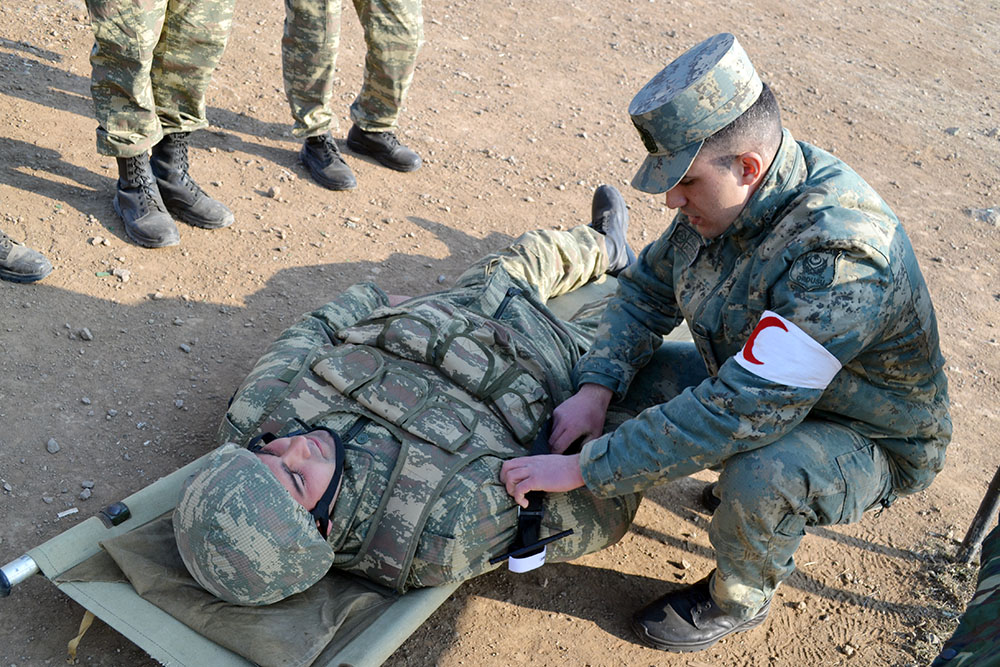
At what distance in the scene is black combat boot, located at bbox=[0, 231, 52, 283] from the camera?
3.85m

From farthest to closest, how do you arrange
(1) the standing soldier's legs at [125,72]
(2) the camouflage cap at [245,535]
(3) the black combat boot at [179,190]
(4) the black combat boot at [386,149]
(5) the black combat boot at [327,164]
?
(4) the black combat boot at [386,149]
(5) the black combat boot at [327,164]
(3) the black combat boot at [179,190]
(1) the standing soldier's legs at [125,72]
(2) the camouflage cap at [245,535]

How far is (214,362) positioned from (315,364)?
38.6 inches

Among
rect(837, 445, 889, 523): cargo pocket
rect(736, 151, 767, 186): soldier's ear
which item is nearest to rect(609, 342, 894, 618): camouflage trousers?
rect(837, 445, 889, 523): cargo pocket

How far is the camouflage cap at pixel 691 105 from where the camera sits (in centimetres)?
239

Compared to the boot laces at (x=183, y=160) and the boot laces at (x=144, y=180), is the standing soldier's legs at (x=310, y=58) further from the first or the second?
the boot laces at (x=144, y=180)

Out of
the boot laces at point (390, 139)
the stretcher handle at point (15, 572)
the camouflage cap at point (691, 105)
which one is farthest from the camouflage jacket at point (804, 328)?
the boot laces at point (390, 139)

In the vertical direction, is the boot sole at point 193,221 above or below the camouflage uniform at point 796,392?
below

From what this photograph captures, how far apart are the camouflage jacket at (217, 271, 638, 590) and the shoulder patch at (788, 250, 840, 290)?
3.28 ft

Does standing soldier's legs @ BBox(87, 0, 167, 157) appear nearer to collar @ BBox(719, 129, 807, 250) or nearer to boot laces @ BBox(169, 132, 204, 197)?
boot laces @ BBox(169, 132, 204, 197)

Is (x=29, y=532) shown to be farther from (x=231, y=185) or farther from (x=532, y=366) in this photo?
(x=231, y=185)

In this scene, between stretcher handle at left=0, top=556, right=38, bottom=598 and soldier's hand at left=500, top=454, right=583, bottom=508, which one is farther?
soldier's hand at left=500, top=454, right=583, bottom=508

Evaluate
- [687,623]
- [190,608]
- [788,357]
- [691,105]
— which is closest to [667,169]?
[691,105]

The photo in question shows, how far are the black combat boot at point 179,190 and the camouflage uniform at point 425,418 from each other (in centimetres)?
135

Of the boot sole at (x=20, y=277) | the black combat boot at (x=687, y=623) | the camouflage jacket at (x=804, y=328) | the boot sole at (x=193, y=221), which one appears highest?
the camouflage jacket at (x=804, y=328)
